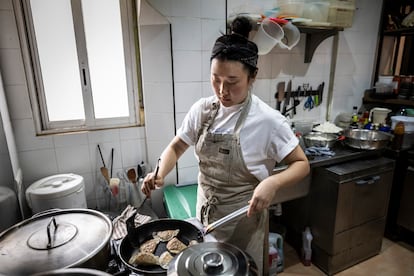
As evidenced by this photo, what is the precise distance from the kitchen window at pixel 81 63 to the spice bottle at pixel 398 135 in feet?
6.55

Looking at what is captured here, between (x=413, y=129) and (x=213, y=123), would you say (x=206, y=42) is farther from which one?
(x=413, y=129)

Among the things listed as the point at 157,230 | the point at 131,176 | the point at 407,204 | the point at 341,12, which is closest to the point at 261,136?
the point at 157,230

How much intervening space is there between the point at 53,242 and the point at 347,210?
1.74m

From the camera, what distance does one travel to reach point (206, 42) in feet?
5.92

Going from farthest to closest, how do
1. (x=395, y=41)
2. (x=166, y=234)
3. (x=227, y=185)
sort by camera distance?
(x=395, y=41) < (x=227, y=185) < (x=166, y=234)

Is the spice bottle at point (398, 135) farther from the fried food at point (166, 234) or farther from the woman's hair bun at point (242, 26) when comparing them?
the fried food at point (166, 234)

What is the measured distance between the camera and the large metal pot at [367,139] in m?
1.92

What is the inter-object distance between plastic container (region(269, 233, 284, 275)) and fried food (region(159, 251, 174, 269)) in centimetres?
121

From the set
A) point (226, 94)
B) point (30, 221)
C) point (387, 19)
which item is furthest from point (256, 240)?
point (387, 19)

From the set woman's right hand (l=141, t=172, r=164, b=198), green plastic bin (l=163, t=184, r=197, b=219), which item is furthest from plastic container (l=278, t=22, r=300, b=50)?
woman's right hand (l=141, t=172, r=164, b=198)

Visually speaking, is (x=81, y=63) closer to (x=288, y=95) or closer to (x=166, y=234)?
(x=166, y=234)

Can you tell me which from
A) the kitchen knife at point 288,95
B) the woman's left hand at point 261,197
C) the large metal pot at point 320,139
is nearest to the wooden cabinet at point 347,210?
the large metal pot at point 320,139

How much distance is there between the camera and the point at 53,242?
0.72m

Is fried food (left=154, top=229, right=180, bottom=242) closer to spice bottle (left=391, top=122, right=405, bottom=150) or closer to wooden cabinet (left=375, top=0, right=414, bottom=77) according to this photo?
spice bottle (left=391, top=122, right=405, bottom=150)
